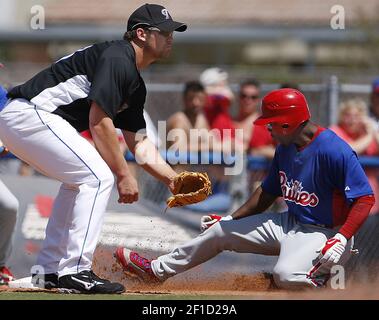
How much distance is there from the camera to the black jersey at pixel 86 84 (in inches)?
243

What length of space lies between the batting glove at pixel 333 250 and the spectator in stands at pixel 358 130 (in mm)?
4480

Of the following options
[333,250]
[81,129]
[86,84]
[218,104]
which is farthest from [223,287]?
[218,104]

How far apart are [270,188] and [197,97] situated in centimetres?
441

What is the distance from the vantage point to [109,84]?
6156 mm

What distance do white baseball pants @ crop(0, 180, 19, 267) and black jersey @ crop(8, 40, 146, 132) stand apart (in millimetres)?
1164

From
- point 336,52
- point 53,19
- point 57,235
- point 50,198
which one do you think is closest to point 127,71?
point 57,235

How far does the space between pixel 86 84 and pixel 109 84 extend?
31cm

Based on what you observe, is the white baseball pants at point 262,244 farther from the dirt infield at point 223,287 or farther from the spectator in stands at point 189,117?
the spectator in stands at point 189,117

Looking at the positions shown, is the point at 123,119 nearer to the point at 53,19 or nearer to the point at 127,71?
the point at 127,71

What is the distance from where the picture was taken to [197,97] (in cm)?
1118

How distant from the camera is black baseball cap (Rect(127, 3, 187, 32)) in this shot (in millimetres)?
6549
